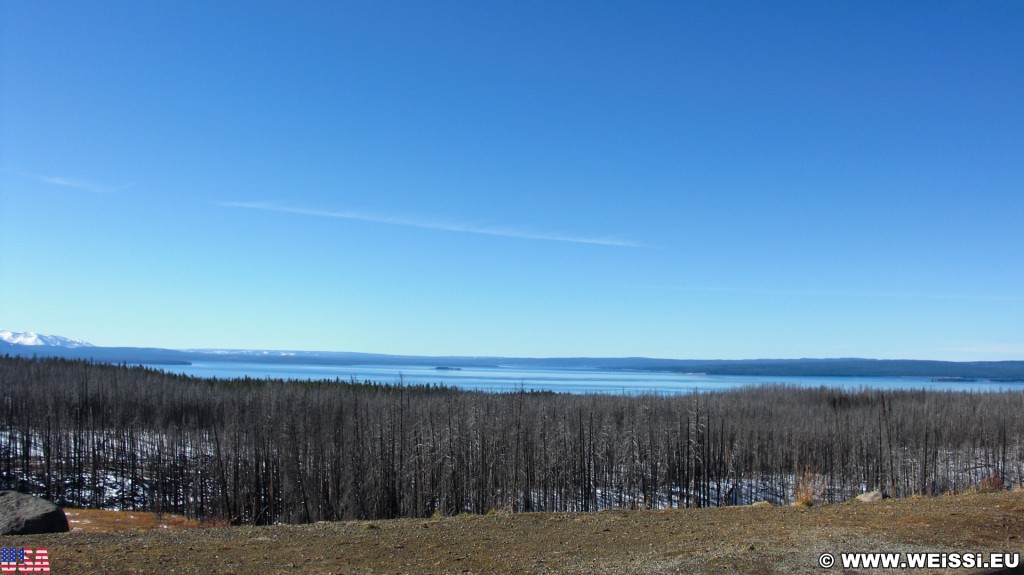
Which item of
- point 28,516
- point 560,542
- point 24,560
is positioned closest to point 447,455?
point 28,516

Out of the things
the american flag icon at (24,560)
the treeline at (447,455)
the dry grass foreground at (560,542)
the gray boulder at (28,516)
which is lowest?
the treeline at (447,455)

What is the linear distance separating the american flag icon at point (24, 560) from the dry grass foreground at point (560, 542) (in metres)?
0.17

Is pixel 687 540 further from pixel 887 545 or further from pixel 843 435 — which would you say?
pixel 843 435

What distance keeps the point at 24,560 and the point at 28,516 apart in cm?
483

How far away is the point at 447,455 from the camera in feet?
116

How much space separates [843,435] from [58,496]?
43.7 m

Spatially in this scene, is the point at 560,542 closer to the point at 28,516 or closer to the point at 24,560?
the point at 24,560

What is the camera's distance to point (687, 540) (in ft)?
33.4

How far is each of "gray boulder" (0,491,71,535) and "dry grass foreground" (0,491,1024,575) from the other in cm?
219

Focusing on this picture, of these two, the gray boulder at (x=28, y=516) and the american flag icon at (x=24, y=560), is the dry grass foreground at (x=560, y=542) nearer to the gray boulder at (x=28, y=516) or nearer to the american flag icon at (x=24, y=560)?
the american flag icon at (x=24, y=560)

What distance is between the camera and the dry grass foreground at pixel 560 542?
28.5ft

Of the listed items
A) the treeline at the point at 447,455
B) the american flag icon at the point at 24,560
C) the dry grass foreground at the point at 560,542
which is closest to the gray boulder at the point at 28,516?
the dry grass foreground at the point at 560,542

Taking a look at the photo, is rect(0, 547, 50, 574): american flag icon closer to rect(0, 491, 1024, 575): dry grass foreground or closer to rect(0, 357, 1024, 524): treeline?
rect(0, 491, 1024, 575): dry grass foreground

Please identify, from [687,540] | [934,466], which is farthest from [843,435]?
[687,540]
